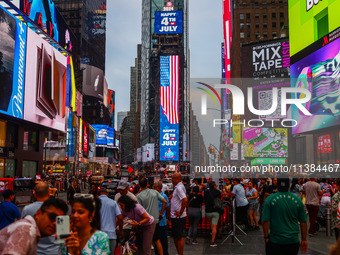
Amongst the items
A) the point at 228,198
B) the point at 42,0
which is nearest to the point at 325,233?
the point at 228,198

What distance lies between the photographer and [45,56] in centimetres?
5050

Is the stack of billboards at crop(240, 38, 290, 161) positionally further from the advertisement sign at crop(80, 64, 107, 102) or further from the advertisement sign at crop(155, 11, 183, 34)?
the advertisement sign at crop(155, 11, 183, 34)

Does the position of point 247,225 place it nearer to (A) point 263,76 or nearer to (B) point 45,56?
(B) point 45,56

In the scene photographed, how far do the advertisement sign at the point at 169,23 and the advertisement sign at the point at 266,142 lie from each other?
113960 mm

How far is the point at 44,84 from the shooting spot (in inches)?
1960

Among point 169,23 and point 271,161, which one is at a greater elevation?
point 169,23

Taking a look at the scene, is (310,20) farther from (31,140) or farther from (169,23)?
(169,23)

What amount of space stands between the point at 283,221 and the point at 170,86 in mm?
145884

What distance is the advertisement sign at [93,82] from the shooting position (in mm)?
155375

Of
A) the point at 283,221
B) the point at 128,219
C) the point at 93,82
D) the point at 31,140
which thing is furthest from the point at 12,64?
the point at 93,82

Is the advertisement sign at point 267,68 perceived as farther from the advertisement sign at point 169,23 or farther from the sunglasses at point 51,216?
the advertisement sign at point 169,23

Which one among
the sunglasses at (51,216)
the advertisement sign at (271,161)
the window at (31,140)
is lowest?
the sunglasses at (51,216)

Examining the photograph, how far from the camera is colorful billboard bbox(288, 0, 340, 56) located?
3209 cm

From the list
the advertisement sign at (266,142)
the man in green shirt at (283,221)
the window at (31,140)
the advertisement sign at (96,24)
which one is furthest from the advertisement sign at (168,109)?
the man in green shirt at (283,221)
